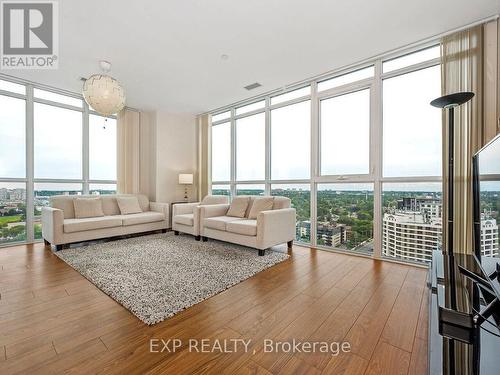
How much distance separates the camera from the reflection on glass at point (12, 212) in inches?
141

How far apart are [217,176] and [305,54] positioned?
3.17 m

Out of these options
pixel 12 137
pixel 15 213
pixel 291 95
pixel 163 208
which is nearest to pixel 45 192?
pixel 15 213

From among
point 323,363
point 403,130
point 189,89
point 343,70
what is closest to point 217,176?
point 189,89

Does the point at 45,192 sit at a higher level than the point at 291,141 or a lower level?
lower

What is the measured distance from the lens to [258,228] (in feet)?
10.0

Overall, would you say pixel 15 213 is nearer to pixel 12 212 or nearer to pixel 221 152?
pixel 12 212

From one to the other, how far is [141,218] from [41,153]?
2037 mm

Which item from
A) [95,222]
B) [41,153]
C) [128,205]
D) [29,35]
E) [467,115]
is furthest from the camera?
[128,205]

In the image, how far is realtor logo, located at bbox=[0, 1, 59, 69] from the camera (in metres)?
2.28

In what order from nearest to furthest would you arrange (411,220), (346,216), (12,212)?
(411,220) < (346,216) < (12,212)

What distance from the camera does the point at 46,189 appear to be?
159 inches

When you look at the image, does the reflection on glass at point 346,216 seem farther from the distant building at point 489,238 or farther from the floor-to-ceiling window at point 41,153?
the floor-to-ceiling window at point 41,153

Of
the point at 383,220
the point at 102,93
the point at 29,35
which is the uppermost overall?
the point at 29,35

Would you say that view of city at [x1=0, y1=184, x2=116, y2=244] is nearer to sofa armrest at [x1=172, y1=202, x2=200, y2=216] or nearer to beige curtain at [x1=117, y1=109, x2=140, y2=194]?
beige curtain at [x1=117, y1=109, x2=140, y2=194]
